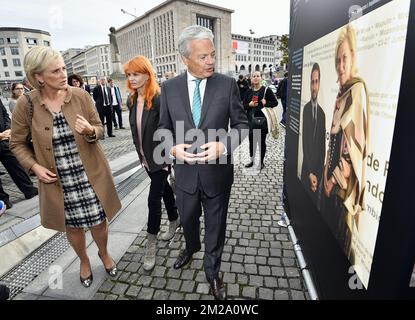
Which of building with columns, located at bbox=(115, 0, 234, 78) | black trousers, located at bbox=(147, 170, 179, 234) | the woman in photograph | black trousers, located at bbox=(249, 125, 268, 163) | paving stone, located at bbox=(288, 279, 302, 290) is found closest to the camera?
the woman in photograph

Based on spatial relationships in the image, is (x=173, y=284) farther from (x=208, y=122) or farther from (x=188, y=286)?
(x=208, y=122)

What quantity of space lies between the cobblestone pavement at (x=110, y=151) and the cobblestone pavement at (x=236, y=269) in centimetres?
311

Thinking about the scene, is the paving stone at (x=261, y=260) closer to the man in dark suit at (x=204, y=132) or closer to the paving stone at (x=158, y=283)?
the man in dark suit at (x=204, y=132)

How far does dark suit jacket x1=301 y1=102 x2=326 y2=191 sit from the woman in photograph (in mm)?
181

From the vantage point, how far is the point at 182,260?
282 cm

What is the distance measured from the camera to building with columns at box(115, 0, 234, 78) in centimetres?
7062

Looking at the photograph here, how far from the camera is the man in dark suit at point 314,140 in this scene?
82.9 inches

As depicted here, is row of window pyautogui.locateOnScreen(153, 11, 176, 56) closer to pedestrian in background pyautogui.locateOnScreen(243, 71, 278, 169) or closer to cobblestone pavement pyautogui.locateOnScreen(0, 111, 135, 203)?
cobblestone pavement pyautogui.locateOnScreen(0, 111, 135, 203)

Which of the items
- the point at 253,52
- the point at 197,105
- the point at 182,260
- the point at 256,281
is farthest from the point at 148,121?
the point at 253,52

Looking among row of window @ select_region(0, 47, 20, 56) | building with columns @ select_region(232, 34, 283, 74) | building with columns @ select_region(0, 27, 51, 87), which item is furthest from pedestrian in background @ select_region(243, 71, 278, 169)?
building with columns @ select_region(232, 34, 283, 74)

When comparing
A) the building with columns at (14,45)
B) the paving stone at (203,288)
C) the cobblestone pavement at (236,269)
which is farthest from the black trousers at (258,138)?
the building with columns at (14,45)

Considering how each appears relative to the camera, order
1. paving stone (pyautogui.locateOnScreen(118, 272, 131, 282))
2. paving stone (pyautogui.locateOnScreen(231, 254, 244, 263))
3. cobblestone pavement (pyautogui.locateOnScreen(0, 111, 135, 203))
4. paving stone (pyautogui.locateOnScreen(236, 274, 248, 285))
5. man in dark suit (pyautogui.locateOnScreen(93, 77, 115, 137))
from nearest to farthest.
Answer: paving stone (pyautogui.locateOnScreen(236, 274, 248, 285)) < paving stone (pyautogui.locateOnScreen(118, 272, 131, 282)) < paving stone (pyautogui.locateOnScreen(231, 254, 244, 263)) < cobblestone pavement (pyautogui.locateOnScreen(0, 111, 135, 203)) < man in dark suit (pyautogui.locateOnScreen(93, 77, 115, 137))
